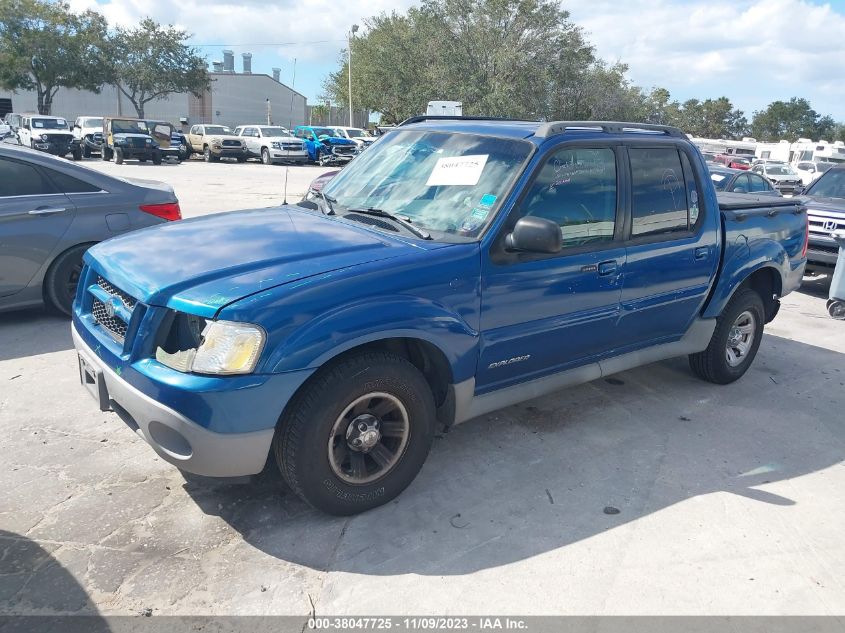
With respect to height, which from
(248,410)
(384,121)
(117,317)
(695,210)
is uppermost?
(384,121)

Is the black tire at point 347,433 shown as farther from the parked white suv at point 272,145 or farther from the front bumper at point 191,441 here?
the parked white suv at point 272,145

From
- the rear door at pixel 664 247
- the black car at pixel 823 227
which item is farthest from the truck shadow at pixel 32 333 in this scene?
the black car at pixel 823 227

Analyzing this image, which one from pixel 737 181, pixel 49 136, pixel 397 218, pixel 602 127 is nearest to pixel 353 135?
pixel 49 136

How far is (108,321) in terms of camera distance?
3426mm

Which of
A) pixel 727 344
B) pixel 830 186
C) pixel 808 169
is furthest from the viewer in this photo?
pixel 808 169

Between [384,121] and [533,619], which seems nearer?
[533,619]

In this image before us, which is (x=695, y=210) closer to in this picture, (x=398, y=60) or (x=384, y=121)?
(x=398, y=60)

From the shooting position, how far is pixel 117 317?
3.33 metres

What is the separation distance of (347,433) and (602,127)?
2.44 metres

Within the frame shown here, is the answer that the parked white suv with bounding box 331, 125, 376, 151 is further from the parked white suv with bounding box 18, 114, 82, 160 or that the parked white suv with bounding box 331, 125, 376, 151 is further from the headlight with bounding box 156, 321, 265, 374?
the headlight with bounding box 156, 321, 265, 374

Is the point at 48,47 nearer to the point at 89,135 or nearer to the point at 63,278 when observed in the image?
the point at 89,135

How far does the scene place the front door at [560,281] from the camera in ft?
11.9

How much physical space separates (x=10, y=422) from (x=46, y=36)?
1846 inches

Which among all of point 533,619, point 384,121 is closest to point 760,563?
point 533,619
